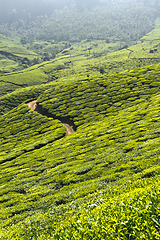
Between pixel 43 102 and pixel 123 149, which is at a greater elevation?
pixel 43 102

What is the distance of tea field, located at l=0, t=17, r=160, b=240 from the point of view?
8.89 meters

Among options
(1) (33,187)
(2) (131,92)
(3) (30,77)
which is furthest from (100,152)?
(3) (30,77)

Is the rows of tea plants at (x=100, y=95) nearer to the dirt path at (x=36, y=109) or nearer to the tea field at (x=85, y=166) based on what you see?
the tea field at (x=85, y=166)

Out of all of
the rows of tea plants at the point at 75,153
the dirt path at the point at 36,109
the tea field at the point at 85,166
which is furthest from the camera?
the dirt path at the point at 36,109

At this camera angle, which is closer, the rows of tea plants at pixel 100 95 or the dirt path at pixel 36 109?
the dirt path at pixel 36 109

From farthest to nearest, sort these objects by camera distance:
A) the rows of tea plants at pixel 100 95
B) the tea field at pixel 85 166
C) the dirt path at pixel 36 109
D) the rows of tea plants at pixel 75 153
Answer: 1. the rows of tea plants at pixel 100 95
2. the dirt path at pixel 36 109
3. the rows of tea plants at pixel 75 153
4. the tea field at pixel 85 166

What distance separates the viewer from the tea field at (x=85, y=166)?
8891 mm

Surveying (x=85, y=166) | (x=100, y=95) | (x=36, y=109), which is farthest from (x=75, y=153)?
(x=36, y=109)

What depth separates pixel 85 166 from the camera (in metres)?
27.6

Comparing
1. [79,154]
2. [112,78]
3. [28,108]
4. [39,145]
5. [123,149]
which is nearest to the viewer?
[123,149]

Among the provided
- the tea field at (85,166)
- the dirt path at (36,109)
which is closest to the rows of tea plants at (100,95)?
the tea field at (85,166)

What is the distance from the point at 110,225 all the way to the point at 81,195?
42.0 feet

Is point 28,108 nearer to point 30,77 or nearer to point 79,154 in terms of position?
point 79,154

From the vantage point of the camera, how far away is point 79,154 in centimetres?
3494
